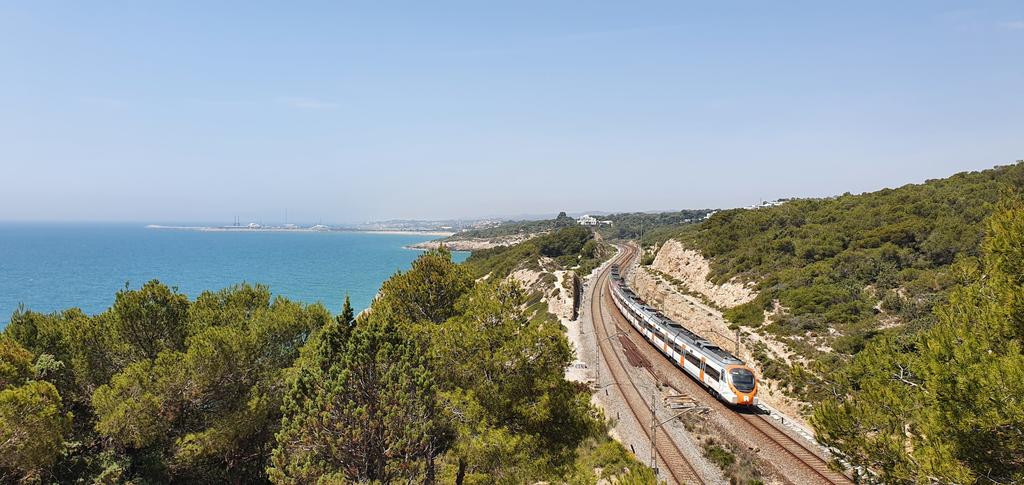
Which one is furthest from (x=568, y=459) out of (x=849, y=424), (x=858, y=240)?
(x=858, y=240)

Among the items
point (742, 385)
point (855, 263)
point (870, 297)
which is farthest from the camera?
point (855, 263)

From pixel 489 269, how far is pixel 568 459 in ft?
→ 227

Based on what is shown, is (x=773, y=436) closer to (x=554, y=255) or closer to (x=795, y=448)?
(x=795, y=448)

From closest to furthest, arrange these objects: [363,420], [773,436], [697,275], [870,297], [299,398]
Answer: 1. [363,420]
2. [299,398]
3. [773,436]
4. [870,297]
5. [697,275]

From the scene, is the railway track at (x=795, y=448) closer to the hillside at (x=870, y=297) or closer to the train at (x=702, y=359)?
the train at (x=702, y=359)

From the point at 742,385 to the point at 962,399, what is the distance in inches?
609

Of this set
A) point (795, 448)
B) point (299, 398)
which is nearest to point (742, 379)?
point (795, 448)

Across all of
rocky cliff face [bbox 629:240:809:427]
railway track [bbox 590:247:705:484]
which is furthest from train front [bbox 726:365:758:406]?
railway track [bbox 590:247:705:484]

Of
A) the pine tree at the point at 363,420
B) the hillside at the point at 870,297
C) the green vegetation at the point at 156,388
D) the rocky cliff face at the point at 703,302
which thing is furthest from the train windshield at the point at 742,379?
the green vegetation at the point at 156,388

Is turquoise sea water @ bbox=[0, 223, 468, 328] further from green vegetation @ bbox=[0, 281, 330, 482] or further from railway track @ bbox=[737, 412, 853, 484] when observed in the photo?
railway track @ bbox=[737, 412, 853, 484]

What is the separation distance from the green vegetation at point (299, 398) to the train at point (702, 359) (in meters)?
7.23

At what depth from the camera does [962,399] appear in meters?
7.59

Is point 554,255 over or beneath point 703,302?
over

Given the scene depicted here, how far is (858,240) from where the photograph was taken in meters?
36.5
